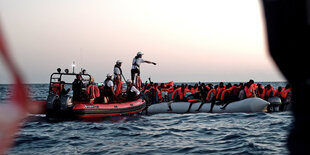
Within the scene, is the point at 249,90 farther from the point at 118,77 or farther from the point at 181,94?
the point at 118,77

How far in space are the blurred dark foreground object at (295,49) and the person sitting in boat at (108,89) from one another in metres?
13.3

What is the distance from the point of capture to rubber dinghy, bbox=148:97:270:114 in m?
15.4

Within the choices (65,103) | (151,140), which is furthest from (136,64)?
(151,140)

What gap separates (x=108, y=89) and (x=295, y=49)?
1389cm

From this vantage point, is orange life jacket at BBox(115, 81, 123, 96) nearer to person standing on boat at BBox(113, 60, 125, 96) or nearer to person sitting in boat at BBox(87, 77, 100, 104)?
person standing on boat at BBox(113, 60, 125, 96)

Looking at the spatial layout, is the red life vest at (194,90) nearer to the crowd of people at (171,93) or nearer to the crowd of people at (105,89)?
the crowd of people at (171,93)

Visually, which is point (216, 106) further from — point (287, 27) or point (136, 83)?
point (287, 27)

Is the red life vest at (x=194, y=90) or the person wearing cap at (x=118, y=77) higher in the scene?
the person wearing cap at (x=118, y=77)

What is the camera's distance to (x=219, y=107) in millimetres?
16469

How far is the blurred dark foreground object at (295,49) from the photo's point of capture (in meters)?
1.04

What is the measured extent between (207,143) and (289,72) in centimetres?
708

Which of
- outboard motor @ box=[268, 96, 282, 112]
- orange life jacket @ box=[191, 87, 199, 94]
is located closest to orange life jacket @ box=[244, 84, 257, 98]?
outboard motor @ box=[268, 96, 282, 112]

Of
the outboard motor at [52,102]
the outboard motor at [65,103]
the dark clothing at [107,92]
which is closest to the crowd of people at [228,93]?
the dark clothing at [107,92]

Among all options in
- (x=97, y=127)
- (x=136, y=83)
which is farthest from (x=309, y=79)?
(x=136, y=83)
